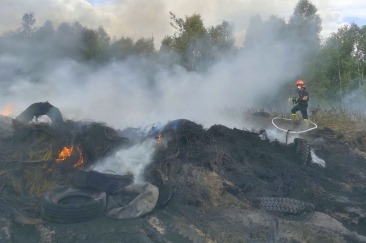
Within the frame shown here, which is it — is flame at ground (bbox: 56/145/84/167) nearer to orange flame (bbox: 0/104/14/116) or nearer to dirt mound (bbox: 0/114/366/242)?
dirt mound (bbox: 0/114/366/242)

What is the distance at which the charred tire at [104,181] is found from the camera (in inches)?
311

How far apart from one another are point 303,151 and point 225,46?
43.5 feet

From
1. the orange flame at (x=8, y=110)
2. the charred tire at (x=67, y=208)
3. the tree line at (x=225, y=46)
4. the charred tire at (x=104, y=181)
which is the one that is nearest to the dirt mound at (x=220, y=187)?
the charred tire at (x=67, y=208)

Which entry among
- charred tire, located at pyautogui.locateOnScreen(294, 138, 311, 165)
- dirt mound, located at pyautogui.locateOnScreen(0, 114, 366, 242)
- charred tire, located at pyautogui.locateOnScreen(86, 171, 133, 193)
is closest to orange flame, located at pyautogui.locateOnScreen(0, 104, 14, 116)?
dirt mound, located at pyautogui.locateOnScreen(0, 114, 366, 242)

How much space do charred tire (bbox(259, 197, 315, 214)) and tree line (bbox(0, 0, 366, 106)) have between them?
10.7 meters

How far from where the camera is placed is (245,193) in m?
8.42

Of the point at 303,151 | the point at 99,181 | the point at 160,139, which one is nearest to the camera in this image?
the point at 99,181

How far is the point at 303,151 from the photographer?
10789 mm

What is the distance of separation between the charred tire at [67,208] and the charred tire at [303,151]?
222 inches

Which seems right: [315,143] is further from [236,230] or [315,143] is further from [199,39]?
[199,39]

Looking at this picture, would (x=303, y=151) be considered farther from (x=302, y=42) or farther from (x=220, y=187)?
(x=302, y=42)

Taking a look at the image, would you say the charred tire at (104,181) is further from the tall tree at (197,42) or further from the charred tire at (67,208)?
the tall tree at (197,42)

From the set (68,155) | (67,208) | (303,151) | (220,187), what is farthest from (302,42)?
(67,208)

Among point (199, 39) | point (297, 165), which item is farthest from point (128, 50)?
point (297, 165)
